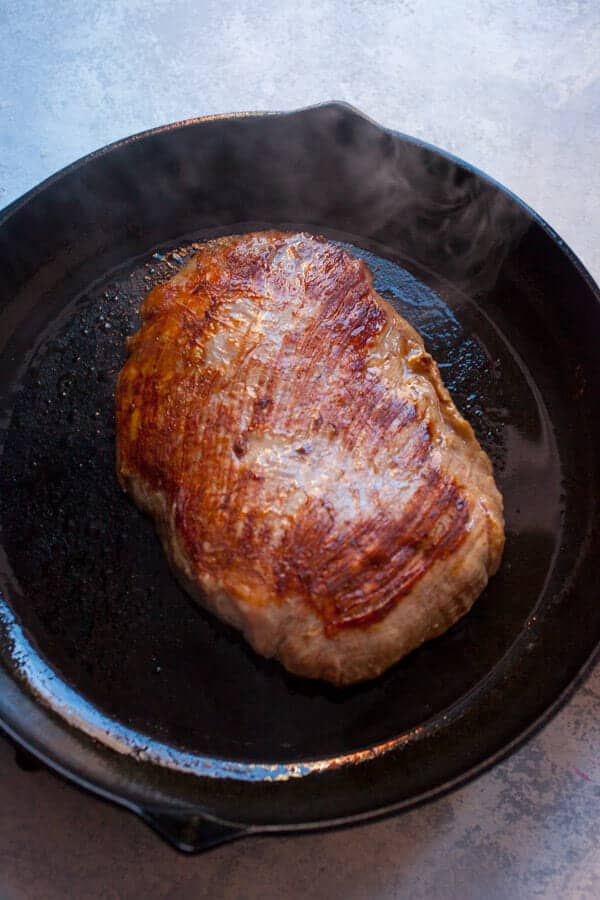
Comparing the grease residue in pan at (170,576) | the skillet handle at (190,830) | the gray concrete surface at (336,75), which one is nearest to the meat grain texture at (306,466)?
the grease residue in pan at (170,576)

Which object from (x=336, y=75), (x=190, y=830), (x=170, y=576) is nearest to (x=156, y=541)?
(x=170, y=576)

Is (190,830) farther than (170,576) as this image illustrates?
No

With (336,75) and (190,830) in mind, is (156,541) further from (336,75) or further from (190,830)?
(336,75)

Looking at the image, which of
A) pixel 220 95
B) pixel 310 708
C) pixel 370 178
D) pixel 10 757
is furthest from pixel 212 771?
pixel 220 95

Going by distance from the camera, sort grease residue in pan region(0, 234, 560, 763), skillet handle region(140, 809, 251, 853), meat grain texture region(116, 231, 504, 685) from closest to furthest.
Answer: skillet handle region(140, 809, 251, 853) → meat grain texture region(116, 231, 504, 685) → grease residue in pan region(0, 234, 560, 763)

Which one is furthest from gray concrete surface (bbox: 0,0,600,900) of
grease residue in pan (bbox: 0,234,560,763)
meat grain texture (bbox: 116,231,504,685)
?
meat grain texture (bbox: 116,231,504,685)

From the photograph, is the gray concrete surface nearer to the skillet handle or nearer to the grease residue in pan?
the grease residue in pan

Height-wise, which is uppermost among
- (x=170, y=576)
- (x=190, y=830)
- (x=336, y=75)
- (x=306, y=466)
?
(x=336, y=75)
